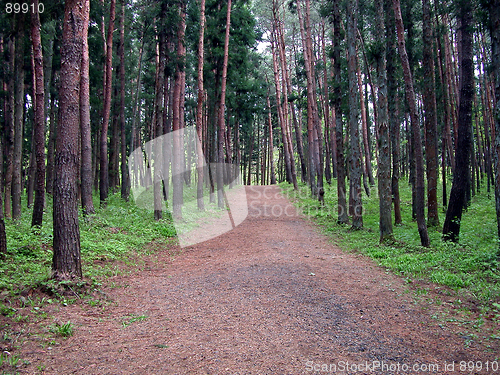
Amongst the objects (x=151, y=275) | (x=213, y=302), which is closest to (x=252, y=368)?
(x=213, y=302)

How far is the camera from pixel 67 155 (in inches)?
219

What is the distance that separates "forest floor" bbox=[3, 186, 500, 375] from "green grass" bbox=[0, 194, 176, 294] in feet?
2.70

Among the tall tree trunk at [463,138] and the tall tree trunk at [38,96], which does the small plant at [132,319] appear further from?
the tall tree trunk at [463,138]

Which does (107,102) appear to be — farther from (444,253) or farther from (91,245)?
(444,253)

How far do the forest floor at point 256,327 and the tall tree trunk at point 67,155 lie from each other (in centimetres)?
86

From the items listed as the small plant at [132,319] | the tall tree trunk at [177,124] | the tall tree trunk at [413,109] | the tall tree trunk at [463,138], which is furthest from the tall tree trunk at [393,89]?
the small plant at [132,319]

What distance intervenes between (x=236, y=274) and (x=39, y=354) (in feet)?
12.8

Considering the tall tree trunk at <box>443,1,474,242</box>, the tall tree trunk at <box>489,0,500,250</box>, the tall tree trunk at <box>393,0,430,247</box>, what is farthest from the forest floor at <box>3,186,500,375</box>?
the tall tree trunk at <box>443,1,474,242</box>

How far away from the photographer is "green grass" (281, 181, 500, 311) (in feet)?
19.2

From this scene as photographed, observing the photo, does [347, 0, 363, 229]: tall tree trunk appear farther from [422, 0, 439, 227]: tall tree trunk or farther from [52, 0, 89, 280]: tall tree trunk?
[52, 0, 89, 280]: tall tree trunk

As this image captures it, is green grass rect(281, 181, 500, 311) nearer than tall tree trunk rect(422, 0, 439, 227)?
Yes

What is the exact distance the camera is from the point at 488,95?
21.1 m

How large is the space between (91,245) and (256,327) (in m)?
5.72

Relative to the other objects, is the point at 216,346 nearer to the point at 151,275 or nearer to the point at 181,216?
the point at 151,275
